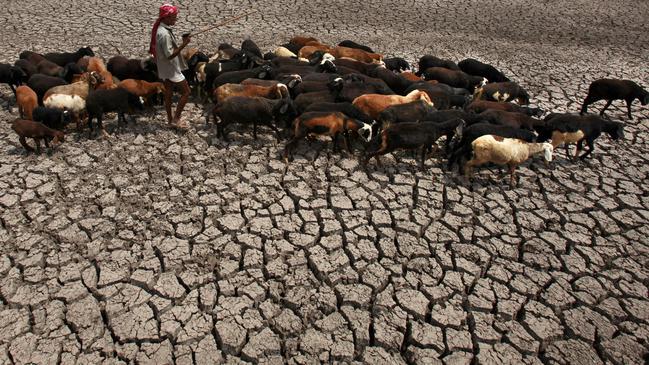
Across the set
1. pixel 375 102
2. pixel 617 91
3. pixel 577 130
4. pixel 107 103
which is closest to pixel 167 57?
pixel 107 103

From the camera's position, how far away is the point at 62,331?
4742 mm

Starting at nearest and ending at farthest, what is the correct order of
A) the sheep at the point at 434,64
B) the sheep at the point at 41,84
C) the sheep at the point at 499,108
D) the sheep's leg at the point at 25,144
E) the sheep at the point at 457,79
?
the sheep's leg at the point at 25,144 → the sheep at the point at 41,84 → the sheep at the point at 499,108 → the sheep at the point at 457,79 → the sheep at the point at 434,64

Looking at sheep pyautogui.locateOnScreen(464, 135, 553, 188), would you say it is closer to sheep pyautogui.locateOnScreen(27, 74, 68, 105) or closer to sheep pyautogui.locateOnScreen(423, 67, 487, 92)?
sheep pyautogui.locateOnScreen(423, 67, 487, 92)

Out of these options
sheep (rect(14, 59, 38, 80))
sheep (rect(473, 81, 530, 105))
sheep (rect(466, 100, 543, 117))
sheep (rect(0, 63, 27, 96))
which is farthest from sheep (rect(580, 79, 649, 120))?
sheep (rect(0, 63, 27, 96))

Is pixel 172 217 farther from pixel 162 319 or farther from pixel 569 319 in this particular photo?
pixel 569 319

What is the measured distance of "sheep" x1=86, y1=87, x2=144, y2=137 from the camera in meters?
7.93

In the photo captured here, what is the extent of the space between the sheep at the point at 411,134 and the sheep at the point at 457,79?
9.79 ft

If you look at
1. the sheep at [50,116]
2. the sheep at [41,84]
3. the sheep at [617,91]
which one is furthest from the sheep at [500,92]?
the sheep at [41,84]

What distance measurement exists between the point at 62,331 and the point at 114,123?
4.98 metres

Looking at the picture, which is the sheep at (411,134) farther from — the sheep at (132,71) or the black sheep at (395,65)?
the sheep at (132,71)

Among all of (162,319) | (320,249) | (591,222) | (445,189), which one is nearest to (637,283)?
(591,222)

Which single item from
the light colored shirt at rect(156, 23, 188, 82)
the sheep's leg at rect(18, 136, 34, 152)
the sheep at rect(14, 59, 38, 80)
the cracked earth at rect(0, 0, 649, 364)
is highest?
the light colored shirt at rect(156, 23, 188, 82)

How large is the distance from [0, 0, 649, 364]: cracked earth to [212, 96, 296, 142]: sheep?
449 millimetres

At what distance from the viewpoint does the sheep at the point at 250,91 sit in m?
8.62
